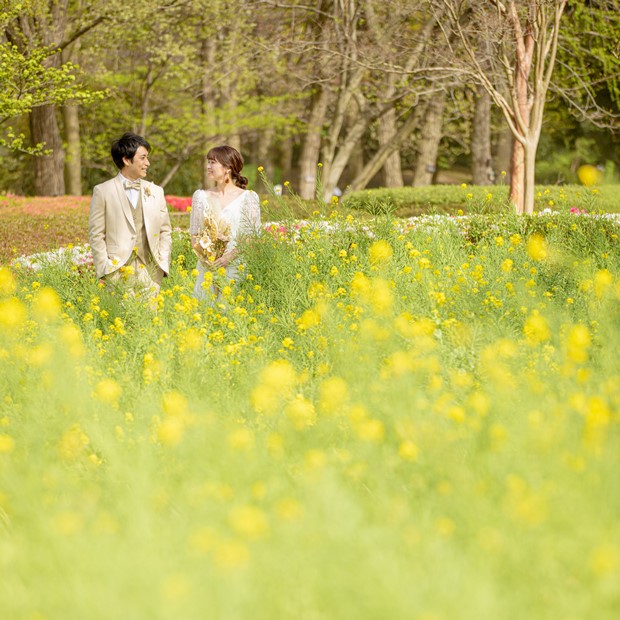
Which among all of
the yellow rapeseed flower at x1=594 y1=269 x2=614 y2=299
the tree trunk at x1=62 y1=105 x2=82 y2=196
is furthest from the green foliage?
the yellow rapeseed flower at x1=594 y1=269 x2=614 y2=299

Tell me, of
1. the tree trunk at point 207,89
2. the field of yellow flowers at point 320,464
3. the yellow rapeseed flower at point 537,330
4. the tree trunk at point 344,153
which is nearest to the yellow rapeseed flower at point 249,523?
the field of yellow flowers at point 320,464

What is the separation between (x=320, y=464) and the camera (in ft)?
9.82

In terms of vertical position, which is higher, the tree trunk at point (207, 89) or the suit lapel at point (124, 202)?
the tree trunk at point (207, 89)

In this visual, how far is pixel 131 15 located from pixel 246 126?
A: 719 centimetres

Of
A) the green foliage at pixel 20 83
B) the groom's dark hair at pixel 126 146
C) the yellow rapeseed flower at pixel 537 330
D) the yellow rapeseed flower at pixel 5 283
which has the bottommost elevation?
the yellow rapeseed flower at pixel 537 330

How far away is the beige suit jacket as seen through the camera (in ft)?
22.0

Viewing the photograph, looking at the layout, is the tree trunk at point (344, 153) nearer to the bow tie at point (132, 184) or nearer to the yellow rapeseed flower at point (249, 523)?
the bow tie at point (132, 184)

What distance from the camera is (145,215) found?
6.81 metres

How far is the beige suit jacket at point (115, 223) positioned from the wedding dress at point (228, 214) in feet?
1.01

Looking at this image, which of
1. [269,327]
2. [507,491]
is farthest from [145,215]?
[507,491]

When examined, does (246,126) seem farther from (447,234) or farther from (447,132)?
(447,234)

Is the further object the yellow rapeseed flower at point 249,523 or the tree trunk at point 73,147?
the tree trunk at point 73,147

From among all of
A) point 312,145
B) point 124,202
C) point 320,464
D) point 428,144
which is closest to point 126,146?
point 124,202

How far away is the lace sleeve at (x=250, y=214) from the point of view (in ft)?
23.0
